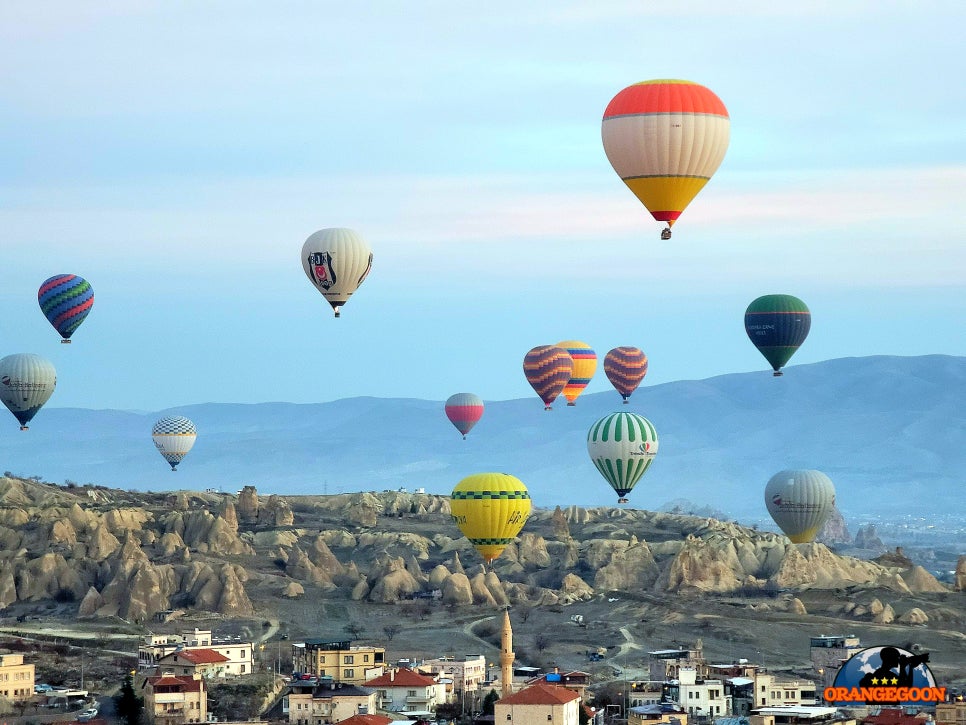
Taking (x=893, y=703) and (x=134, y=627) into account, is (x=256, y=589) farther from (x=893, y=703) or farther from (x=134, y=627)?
(x=893, y=703)

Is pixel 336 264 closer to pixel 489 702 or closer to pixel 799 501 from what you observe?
pixel 489 702

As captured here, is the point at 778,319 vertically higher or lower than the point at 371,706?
higher

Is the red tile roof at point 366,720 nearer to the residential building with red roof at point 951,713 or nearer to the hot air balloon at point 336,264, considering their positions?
the residential building with red roof at point 951,713

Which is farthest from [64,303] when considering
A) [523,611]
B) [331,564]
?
[523,611]

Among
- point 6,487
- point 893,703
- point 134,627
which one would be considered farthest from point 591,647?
point 6,487

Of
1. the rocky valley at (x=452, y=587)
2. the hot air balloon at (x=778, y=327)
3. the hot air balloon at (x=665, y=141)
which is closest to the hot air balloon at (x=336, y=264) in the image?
the rocky valley at (x=452, y=587)
